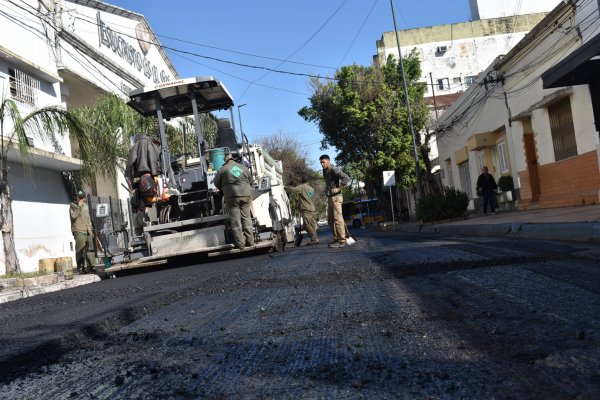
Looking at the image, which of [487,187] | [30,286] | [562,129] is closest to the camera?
[30,286]

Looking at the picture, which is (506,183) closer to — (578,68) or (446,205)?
(446,205)

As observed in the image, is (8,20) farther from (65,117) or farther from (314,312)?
(314,312)

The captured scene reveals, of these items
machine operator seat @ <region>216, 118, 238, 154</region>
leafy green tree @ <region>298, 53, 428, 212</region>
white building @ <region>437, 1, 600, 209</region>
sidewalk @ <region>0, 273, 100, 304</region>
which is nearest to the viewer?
sidewalk @ <region>0, 273, 100, 304</region>

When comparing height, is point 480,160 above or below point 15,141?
below

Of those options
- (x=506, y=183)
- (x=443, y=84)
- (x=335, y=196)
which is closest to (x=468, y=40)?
(x=443, y=84)

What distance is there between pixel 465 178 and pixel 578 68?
1846 centimetres

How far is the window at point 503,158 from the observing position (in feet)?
66.2

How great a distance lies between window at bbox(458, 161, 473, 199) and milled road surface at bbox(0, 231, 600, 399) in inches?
846

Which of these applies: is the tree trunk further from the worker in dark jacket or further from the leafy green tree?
the leafy green tree

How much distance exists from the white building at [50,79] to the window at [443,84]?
2870 centimetres

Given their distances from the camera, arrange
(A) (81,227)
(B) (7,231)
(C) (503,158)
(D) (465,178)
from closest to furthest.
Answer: (B) (7,231) < (A) (81,227) < (C) (503,158) < (D) (465,178)

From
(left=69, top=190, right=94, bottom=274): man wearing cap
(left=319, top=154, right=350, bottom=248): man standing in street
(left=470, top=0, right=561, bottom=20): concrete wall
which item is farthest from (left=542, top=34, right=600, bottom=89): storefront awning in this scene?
(left=470, top=0, right=561, bottom=20): concrete wall

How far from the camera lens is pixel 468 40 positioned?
1626 inches

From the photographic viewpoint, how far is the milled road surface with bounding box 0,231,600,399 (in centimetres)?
186
